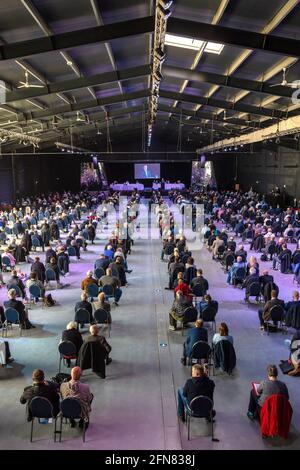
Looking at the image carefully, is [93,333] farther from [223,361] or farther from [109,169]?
[109,169]

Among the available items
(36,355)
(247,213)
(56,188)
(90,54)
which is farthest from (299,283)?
(56,188)

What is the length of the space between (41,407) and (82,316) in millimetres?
3470

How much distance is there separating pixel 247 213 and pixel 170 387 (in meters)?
18.9

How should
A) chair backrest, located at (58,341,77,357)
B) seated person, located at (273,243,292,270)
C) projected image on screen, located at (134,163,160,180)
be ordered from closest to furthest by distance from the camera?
chair backrest, located at (58,341,77,357)
seated person, located at (273,243,292,270)
projected image on screen, located at (134,163,160,180)

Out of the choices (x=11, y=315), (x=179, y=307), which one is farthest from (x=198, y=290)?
(x=11, y=315)

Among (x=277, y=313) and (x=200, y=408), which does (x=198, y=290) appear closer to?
(x=277, y=313)

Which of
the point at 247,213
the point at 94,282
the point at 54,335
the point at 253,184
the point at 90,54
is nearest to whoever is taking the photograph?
the point at 54,335

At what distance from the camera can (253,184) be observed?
35.7m

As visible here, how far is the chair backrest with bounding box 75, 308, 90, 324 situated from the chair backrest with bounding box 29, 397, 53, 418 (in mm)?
3387

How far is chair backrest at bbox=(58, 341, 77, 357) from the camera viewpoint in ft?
24.0

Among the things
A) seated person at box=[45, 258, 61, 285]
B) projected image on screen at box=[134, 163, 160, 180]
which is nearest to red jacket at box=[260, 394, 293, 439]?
seated person at box=[45, 258, 61, 285]

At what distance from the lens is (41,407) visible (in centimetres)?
558

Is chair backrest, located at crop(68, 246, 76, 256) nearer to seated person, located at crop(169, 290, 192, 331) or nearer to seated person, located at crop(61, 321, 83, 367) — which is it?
seated person, located at crop(169, 290, 192, 331)

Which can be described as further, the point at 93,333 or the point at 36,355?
the point at 36,355
